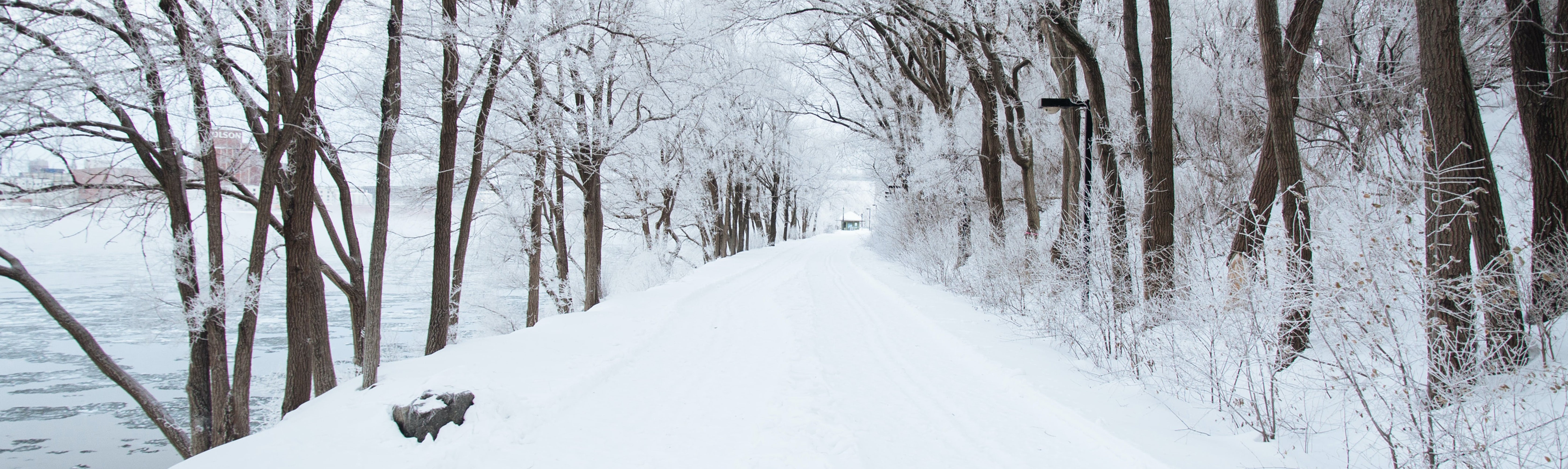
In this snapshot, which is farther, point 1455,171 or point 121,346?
point 121,346

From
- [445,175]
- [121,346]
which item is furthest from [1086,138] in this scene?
[121,346]

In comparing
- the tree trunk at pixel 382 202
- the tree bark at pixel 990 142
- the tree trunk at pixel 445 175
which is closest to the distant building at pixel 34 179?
the tree trunk at pixel 382 202

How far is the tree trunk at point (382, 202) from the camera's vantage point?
6695 mm

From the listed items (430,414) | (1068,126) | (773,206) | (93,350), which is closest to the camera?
(430,414)

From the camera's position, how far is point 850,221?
431ft

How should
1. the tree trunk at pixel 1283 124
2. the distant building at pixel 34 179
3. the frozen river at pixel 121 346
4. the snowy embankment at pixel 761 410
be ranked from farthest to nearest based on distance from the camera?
1. the frozen river at pixel 121 346
2. the distant building at pixel 34 179
3. the tree trunk at pixel 1283 124
4. the snowy embankment at pixel 761 410

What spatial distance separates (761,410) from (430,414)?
246cm

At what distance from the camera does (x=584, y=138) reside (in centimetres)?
1202

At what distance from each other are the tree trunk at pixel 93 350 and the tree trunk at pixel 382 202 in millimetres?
2703

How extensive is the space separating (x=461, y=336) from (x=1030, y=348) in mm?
16426

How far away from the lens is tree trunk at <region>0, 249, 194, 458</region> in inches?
263

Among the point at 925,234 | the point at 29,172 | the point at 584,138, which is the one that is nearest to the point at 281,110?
the point at 29,172

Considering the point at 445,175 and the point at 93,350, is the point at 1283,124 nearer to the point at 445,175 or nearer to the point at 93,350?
the point at 445,175

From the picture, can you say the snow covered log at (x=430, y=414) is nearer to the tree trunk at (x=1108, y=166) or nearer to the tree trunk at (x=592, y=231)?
the tree trunk at (x=1108, y=166)
